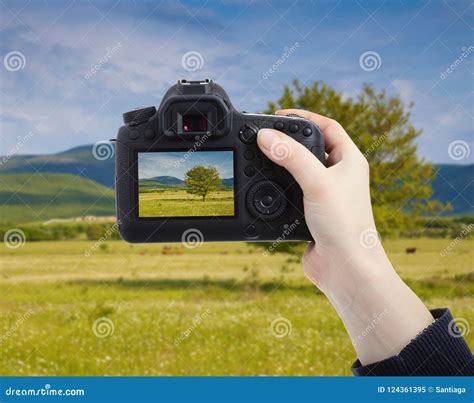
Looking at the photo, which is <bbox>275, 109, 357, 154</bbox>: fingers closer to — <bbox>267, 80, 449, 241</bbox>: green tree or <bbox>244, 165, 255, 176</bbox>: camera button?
<bbox>244, 165, 255, 176</bbox>: camera button

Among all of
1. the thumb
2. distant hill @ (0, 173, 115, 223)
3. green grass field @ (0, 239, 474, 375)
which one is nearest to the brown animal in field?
green grass field @ (0, 239, 474, 375)

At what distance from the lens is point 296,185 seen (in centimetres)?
161

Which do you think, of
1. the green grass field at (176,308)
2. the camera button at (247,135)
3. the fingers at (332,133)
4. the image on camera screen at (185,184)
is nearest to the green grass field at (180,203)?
the image on camera screen at (185,184)

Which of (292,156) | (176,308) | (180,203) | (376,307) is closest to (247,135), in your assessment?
(292,156)

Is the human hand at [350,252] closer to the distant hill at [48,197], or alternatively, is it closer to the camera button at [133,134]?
the camera button at [133,134]

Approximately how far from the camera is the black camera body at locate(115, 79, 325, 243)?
5.17 ft

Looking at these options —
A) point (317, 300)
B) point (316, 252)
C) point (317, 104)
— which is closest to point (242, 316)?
point (317, 300)

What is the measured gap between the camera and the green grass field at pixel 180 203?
159cm

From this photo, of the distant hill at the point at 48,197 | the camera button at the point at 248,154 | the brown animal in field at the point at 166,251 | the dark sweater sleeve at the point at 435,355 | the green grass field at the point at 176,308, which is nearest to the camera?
the dark sweater sleeve at the point at 435,355

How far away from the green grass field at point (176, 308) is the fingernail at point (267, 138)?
308cm

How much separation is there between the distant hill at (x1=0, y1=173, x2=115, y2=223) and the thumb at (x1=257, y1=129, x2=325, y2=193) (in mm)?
4820

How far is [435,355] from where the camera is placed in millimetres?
1290

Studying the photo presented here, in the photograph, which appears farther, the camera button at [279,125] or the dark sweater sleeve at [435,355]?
the camera button at [279,125]

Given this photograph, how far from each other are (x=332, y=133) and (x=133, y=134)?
0.55 m
